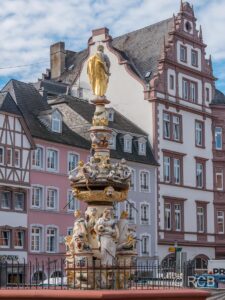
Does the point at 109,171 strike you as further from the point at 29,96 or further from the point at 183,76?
the point at 183,76

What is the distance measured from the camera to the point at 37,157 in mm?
43062

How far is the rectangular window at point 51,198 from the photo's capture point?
43625mm

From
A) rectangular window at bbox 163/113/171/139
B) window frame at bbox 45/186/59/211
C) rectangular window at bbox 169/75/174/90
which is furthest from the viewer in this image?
rectangular window at bbox 169/75/174/90

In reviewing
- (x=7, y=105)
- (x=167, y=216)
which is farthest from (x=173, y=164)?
(x=7, y=105)

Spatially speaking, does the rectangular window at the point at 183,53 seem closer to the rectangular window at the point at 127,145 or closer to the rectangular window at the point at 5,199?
the rectangular window at the point at 127,145

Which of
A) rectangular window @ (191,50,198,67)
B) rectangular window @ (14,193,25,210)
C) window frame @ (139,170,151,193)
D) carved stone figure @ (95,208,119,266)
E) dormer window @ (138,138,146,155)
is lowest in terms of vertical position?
carved stone figure @ (95,208,119,266)

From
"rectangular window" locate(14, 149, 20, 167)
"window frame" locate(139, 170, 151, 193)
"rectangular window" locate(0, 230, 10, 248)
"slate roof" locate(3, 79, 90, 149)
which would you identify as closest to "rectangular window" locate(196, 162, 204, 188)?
"window frame" locate(139, 170, 151, 193)

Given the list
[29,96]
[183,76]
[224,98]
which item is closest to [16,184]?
[29,96]

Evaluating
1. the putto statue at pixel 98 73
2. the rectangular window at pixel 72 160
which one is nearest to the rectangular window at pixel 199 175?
the rectangular window at pixel 72 160

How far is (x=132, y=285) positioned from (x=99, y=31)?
→ 41.1 meters

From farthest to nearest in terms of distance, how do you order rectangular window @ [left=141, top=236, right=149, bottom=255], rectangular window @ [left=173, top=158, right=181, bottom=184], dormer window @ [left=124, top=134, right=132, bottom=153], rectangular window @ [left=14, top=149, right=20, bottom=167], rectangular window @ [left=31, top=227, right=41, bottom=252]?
rectangular window @ [left=173, top=158, right=181, bottom=184] < dormer window @ [left=124, top=134, right=132, bottom=153] < rectangular window @ [left=141, top=236, right=149, bottom=255] < rectangular window @ [left=31, top=227, right=41, bottom=252] < rectangular window @ [left=14, top=149, right=20, bottom=167]

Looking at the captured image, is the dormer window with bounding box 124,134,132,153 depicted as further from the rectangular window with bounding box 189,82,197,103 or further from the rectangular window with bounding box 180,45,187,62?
the rectangular window with bounding box 180,45,187,62

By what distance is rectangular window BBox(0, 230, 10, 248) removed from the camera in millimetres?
39781

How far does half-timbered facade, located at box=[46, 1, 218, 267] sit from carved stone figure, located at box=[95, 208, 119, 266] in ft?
113
